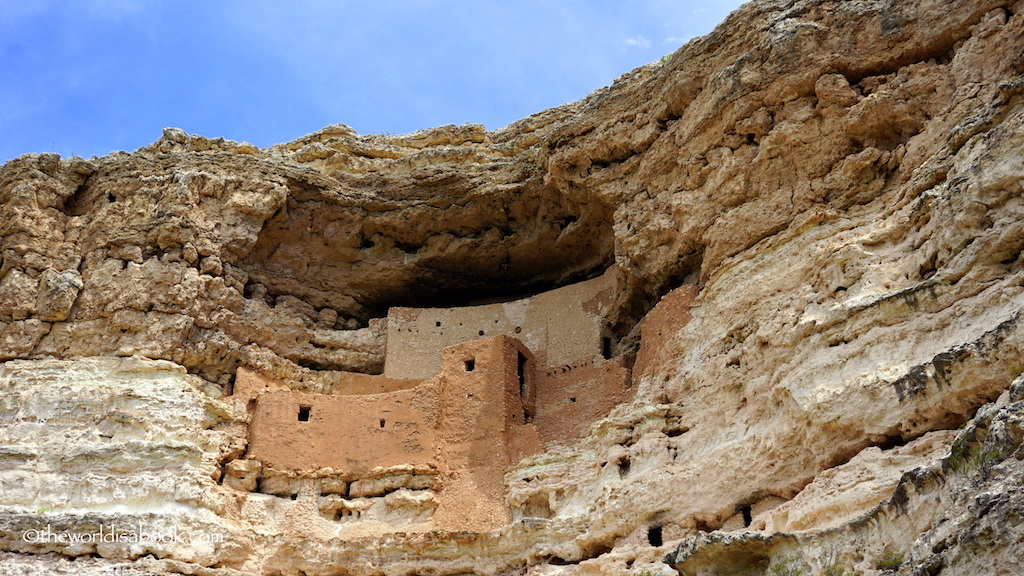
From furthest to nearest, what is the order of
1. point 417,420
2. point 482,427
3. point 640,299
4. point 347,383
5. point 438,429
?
point 347,383
point 640,299
point 417,420
point 438,429
point 482,427

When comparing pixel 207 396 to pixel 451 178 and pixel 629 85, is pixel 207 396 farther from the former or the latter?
pixel 629 85

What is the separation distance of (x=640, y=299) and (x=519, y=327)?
287cm

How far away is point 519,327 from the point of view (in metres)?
21.7

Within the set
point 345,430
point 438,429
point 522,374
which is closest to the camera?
point 438,429

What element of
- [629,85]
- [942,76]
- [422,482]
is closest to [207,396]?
[422,482]

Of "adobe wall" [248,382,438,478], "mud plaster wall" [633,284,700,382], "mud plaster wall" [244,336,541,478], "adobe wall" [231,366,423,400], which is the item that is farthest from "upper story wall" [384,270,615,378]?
"mud plaster wall" [633,284,700,382]

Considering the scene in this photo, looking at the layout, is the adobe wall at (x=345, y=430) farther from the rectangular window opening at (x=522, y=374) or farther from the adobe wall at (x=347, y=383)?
the rectangular window opening at (x=522, y=374)

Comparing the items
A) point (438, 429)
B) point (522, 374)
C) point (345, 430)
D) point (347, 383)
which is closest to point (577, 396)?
point (522, 374)

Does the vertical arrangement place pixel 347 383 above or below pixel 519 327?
below

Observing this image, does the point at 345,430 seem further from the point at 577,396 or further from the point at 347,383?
the point at 577,396

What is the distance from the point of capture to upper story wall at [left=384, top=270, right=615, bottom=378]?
67.9 ft

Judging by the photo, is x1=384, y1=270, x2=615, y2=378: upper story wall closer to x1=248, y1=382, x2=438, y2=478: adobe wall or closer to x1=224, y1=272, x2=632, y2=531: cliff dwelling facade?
x1=224, y1=272, x2=632, y2=531: cliff dwelling facade

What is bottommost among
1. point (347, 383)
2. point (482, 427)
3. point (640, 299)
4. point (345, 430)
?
point (482, 427)

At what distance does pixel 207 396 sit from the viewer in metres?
19.5
